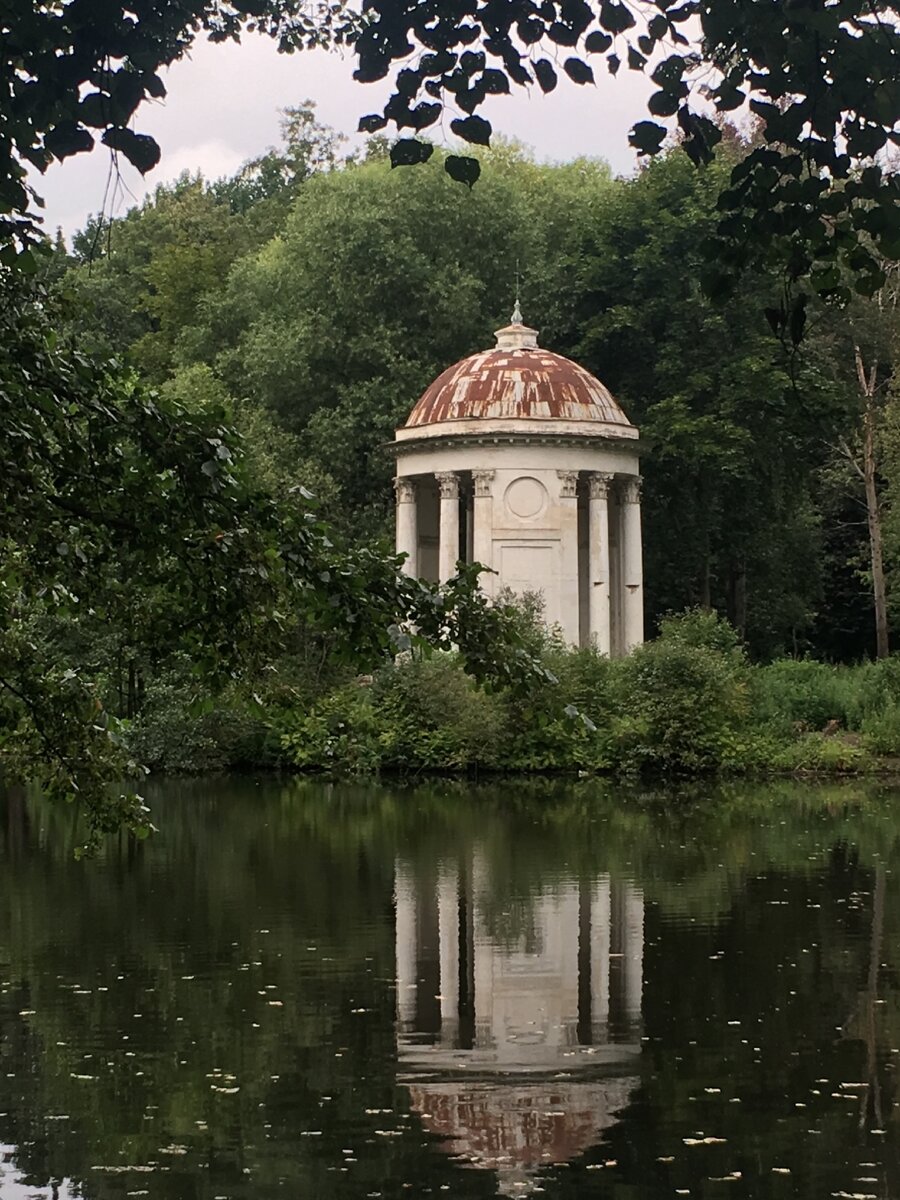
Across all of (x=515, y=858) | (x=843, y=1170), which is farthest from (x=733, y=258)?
(x=515, y=858)

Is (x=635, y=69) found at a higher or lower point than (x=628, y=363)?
lower

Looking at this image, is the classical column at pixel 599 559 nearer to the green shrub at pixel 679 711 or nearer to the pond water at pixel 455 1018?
the green shrub at pixel 679 711

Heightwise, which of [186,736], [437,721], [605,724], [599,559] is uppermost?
[599,559]

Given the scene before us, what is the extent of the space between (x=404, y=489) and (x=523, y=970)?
31.0 m

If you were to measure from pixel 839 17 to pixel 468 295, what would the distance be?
43890 mm

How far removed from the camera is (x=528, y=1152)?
31.3 ft

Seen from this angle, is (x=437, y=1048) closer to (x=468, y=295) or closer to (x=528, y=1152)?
(x=528, y=1152)

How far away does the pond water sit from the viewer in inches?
365

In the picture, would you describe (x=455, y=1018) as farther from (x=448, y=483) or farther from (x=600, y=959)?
(x=448, y=483)

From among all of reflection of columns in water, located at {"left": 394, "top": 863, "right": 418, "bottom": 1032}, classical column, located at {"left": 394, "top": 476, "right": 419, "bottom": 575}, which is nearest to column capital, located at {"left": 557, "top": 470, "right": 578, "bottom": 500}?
classical column, located at {"left": 394, "top": 476, "right": 419, "bottom": 575}

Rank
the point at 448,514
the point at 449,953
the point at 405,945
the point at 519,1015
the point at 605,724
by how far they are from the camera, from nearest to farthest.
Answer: the point at 519,1015, the point at 449,953, the point at 405,945, the point at 605,724, the point at 448,514

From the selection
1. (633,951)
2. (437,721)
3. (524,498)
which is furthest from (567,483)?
(633,951)

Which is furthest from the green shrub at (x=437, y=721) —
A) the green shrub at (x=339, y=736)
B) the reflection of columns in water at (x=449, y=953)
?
the reflection of columns in water at (x=449, y=953)

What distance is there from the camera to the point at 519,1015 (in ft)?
44.0
